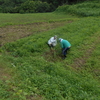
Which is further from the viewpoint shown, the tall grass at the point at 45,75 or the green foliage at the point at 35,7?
the green foliage at the point at 35,7

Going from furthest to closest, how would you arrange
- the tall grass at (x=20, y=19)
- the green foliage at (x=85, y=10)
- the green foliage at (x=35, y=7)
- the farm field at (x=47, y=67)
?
the green foliage at (x=35, y=7)
the green foliage at (x=85, y=10)
the tall grass at (x=20, y=19)
the farm field at (x=47, y=67)

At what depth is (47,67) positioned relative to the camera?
21.3 ft

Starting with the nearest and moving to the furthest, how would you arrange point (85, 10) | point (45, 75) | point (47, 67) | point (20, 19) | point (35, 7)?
point (45, 75) < point (47, 67) < point (20, 19) < point (85, 10) < point (35, 7)

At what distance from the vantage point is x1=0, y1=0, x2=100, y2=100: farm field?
4836 millimetres

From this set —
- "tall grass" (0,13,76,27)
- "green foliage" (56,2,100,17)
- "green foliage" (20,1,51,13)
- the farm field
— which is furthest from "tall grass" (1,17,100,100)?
"green foliage" (20,1,51,13)

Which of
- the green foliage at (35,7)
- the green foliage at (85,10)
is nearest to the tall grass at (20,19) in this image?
the green foliage at (85,10)

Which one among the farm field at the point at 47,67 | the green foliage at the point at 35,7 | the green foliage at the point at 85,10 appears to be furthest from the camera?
the green foliage at the point at 35,7

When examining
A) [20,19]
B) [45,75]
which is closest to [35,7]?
[20,19]

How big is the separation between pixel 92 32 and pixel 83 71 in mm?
6055

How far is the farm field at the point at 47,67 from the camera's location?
4836 millimetres

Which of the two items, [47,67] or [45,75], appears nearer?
[45,75]

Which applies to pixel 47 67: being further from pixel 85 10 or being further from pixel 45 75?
pixel 85 10

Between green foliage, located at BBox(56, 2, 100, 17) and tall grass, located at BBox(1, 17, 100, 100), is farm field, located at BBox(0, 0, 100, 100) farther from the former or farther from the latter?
green foliage, located at BBox(56, 2, 100, 17)

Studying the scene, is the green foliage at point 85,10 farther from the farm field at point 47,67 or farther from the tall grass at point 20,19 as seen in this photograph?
the farm field at point 47,67
